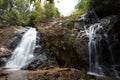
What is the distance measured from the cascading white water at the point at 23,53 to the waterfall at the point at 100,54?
13.3 ft

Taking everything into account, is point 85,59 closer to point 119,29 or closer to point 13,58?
point 119,29

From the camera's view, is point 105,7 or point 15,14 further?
point 15,14

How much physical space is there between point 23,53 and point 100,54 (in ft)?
18.6

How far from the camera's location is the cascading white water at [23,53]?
13641 millimetres

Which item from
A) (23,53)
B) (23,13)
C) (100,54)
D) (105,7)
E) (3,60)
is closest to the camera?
(100,54)

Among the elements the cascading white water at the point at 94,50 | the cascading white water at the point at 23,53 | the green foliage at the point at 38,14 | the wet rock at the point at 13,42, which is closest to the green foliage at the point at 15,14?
the green foliage at the point at 38,14

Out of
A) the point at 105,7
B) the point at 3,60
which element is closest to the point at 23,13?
the point at 3,60

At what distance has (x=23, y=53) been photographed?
48.0 ft

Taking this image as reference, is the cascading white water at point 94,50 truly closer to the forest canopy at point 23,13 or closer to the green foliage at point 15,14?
the forest canopy at point 23,13

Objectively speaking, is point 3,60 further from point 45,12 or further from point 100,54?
point 45,12

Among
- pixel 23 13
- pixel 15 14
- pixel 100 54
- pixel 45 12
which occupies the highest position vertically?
pixel 23 13

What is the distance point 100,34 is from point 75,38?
4.69 feet

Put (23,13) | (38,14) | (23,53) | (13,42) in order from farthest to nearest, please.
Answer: (23,13)
(38,14)
(13,42)
(23,53)

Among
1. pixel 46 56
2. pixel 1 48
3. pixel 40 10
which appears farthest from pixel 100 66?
pixel 40 10
